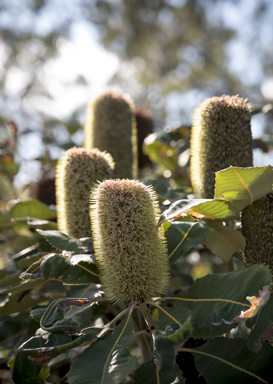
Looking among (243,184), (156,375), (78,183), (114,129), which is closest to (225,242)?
(243,184)

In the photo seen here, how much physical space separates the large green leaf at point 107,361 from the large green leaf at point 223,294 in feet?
0.67

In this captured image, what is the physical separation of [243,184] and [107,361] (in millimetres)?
622

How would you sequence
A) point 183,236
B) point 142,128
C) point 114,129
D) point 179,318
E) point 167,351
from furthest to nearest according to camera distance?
point 142,128, point 114,129, point 183,236, point 179,318, point 167,351

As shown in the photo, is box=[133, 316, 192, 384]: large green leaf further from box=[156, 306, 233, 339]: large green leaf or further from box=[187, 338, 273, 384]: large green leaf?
box=[187, 338, 273, 384]: large green leaf

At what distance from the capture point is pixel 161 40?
8.23 metres

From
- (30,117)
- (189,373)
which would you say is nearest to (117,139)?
(189,373)

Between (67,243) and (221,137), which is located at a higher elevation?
(221,137)

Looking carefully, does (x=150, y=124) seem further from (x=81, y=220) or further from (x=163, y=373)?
(x=163, y=373)

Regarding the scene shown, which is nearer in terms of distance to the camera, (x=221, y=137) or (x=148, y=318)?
(x=148, y=318)

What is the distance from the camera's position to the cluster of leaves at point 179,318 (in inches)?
34.0

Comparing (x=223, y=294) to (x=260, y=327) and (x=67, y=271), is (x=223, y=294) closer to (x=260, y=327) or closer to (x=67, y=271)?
(x=260, y=327)

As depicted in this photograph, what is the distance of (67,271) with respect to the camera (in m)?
1.20

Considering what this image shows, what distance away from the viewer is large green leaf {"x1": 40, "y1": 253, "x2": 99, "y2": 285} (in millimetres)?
1120

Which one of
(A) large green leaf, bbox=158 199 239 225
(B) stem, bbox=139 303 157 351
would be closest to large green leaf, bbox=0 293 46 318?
(B) stem, bbox=139 303 157 351
